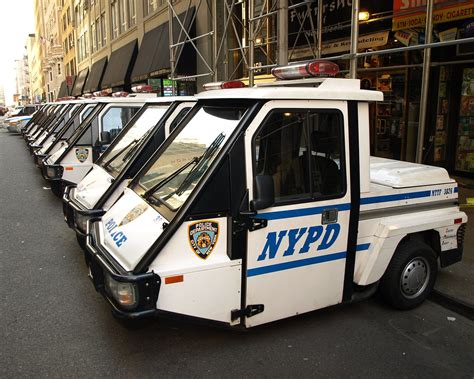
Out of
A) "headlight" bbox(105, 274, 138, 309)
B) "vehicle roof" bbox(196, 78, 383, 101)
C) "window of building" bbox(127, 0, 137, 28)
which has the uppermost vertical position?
"window of building" bbox(127, 0, 137, 28)

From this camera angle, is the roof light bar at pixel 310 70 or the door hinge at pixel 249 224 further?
the roof light bar at pixel 310 70

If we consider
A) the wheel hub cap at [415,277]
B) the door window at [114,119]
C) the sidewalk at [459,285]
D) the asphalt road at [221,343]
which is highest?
the door window at [114,119]

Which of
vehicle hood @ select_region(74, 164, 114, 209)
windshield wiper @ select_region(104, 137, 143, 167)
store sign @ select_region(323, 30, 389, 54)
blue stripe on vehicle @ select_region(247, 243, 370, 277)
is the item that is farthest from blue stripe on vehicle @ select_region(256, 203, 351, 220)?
store sign @ select_region(323, 30, 389, 54)

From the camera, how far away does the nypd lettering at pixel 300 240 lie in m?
3.46

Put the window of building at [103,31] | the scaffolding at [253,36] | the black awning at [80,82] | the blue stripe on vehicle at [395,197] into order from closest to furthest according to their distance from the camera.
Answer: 1. the blue stripe on vehicle at [395,197]
2. the scaffolding at [253,36]
3. the window of building at [103,31]
4. the black awning at [80,82]

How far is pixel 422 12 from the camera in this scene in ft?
27.2

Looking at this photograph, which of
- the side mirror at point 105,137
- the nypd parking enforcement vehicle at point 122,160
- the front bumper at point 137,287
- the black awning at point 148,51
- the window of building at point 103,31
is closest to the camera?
the front bumper at point 137,287

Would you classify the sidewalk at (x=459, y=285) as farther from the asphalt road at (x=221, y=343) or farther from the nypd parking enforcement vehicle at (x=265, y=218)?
the nypd parking enforcement vehicle at (x=265, y=218)

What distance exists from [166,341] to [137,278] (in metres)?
1.05

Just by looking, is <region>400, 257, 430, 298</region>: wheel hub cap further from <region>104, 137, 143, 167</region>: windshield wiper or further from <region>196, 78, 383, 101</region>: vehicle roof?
<region>104, 137, 143, 167</region>: windshield wiper

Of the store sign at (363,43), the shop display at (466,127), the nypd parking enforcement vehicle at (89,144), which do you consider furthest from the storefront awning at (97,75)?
the shop display at (466,127)

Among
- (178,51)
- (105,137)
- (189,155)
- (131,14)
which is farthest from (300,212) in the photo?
(131,14)

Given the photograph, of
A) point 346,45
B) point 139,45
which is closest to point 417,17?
point 346,45

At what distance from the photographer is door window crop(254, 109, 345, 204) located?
11.3 ft
